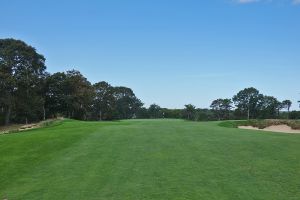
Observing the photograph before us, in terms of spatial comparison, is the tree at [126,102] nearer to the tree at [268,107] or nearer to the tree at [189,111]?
the tree at [189,111]

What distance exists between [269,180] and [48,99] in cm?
6532

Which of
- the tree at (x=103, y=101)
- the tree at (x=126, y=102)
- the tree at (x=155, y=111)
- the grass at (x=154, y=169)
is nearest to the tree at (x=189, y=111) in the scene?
the tree at (x=155, y=111)

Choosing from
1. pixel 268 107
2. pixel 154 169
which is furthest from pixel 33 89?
pixel 154 169

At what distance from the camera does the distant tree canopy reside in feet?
200

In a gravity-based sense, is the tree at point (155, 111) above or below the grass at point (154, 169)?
above

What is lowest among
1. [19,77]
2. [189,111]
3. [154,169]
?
[154,169]

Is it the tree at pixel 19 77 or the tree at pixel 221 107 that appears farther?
the tree at pixel 221 107

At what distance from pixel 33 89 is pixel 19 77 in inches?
198

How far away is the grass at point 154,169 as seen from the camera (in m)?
11.1

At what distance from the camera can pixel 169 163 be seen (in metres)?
14.3

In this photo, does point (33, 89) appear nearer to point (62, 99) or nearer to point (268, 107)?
point (62, 99)

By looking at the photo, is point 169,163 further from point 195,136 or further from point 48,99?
point 48,99

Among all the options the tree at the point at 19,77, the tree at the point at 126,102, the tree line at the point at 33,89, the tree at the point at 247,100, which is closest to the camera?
the tree at the point at 19,77

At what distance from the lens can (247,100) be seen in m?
98.7
